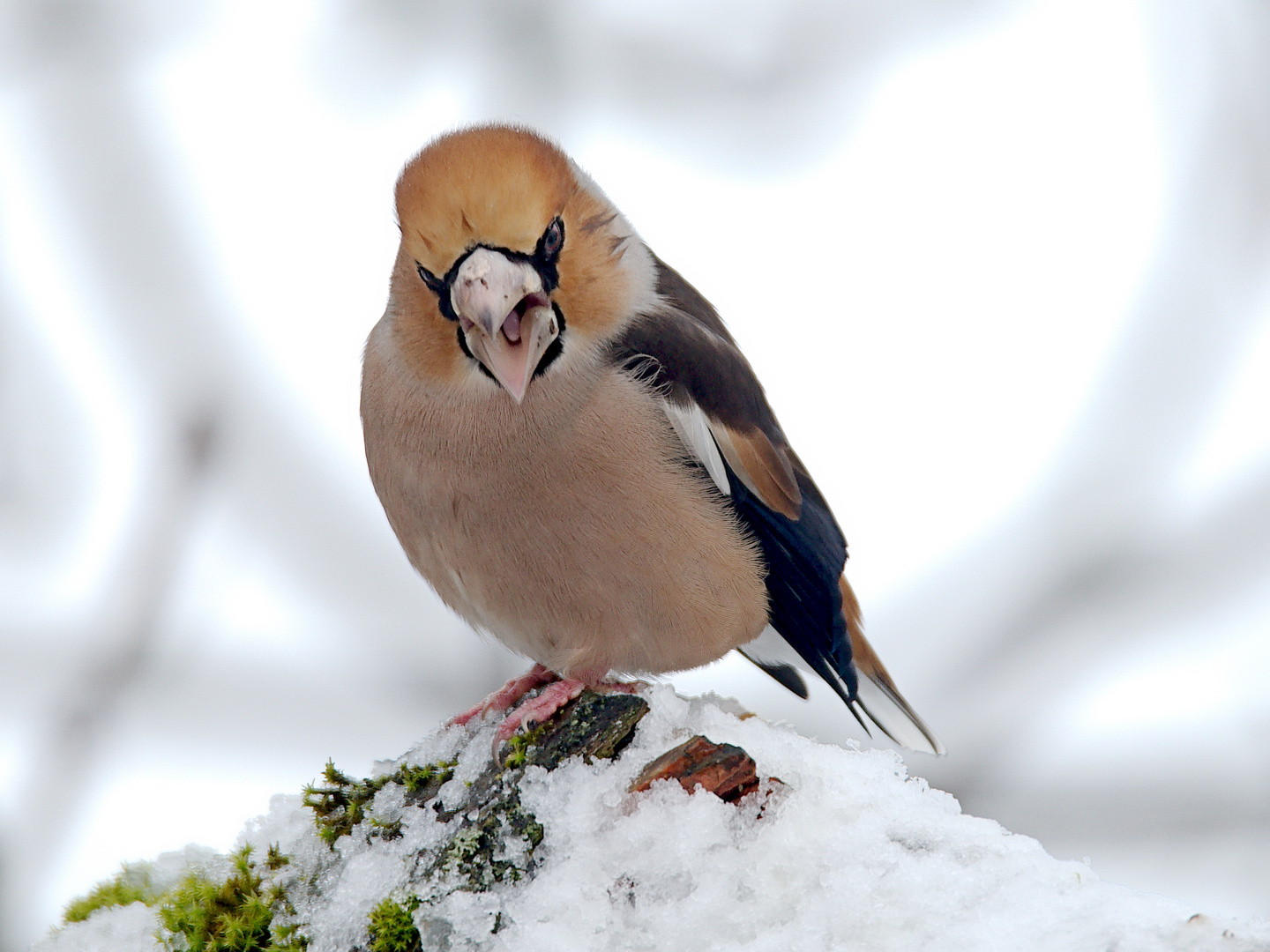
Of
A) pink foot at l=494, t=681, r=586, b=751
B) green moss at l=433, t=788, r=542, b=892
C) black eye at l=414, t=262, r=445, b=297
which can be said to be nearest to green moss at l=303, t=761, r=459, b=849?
pink foot at l=494, t=681, r=586, b=751

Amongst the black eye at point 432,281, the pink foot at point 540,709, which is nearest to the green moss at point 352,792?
the pink foot at point 540,709

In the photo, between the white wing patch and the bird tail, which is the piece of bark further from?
the bird tail

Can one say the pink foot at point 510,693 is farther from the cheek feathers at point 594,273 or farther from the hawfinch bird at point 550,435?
the cheek feathers at point 594,273

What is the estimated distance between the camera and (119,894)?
7.39 ft

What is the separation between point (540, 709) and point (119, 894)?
3.13 feet

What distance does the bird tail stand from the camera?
3.53 m

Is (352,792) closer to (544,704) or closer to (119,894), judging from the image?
(544,704)

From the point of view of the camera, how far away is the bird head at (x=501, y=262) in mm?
2379

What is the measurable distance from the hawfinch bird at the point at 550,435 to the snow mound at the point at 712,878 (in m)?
0.41

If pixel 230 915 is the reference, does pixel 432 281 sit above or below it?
above

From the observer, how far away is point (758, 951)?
1626 mm

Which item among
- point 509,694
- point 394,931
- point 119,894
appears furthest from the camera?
point 509,694

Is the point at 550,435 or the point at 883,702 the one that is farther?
the point at 883,702

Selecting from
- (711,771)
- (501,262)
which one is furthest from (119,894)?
(501,262)
